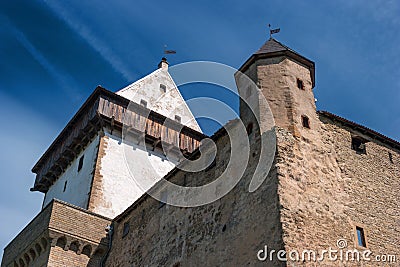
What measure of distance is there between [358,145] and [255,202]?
4.40 metres

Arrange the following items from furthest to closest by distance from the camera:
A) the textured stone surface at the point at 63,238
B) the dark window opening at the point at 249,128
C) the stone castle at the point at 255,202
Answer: the textured stone surface at the point at 63,238 < the dark window opening at the point at 249,128 < the stone castle at the point at 255,202

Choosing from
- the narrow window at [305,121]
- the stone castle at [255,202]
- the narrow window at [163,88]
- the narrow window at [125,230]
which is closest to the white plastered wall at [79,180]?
the stone castle at [255,202]

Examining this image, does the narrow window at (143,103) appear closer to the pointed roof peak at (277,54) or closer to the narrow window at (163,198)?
the narrow window at (163,198)

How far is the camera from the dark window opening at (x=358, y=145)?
51.4 ft

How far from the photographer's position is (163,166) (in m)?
25.7

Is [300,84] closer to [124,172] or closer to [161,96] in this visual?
[124,172]

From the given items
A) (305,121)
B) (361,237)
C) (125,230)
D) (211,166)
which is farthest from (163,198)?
(361,237)

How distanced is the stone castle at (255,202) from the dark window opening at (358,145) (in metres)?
0.04

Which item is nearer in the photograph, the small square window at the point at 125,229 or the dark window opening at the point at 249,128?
the dark window opening at the point at 249,128

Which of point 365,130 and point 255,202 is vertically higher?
point 365,130

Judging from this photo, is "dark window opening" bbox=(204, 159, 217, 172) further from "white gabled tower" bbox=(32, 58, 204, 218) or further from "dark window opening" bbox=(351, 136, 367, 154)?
"white gabled tower" bbox=(32, 58, 204, 218)

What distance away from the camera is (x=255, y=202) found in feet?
44.4

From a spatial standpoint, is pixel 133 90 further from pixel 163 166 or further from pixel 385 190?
pixel 385 190

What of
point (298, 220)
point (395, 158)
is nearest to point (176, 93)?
point (395, 158)
